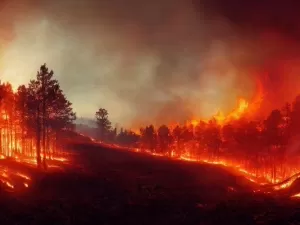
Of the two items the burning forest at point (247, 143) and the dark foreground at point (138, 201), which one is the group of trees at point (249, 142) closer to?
the burning forest at point (247, 143)

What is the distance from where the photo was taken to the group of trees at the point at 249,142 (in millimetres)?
118250

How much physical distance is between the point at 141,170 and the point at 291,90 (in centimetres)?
12720

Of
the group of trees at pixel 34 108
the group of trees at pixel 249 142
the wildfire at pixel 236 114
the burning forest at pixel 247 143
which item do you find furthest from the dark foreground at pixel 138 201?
the wildfire at pixel 236 114

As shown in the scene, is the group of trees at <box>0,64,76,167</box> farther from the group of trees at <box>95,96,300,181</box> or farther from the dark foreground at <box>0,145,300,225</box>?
the group of trees at <box>95,96,300,181</box>

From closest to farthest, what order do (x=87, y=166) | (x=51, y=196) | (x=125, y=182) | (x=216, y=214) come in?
(x=216, y=214) < (x=51, y=196) < (x=125, y=182) < (x=87, y=166)

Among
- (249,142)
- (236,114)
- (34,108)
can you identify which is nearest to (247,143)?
(249,142)

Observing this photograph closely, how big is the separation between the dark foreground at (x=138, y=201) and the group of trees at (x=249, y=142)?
35.9 m

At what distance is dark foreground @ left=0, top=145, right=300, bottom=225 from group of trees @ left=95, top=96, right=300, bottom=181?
3593 cm

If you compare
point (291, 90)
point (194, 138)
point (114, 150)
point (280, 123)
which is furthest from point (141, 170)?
point (291, 90)

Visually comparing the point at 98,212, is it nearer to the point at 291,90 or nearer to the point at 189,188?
the point at 189,188

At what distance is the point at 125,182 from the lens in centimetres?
7338

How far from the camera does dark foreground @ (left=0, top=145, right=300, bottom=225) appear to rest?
5078cm

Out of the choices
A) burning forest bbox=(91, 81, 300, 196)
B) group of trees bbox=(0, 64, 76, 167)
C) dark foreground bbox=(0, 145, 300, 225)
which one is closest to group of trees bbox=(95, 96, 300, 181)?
burning forest bbox=(91, 81, 300, 196)

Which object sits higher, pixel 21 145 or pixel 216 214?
pixel 21 145
